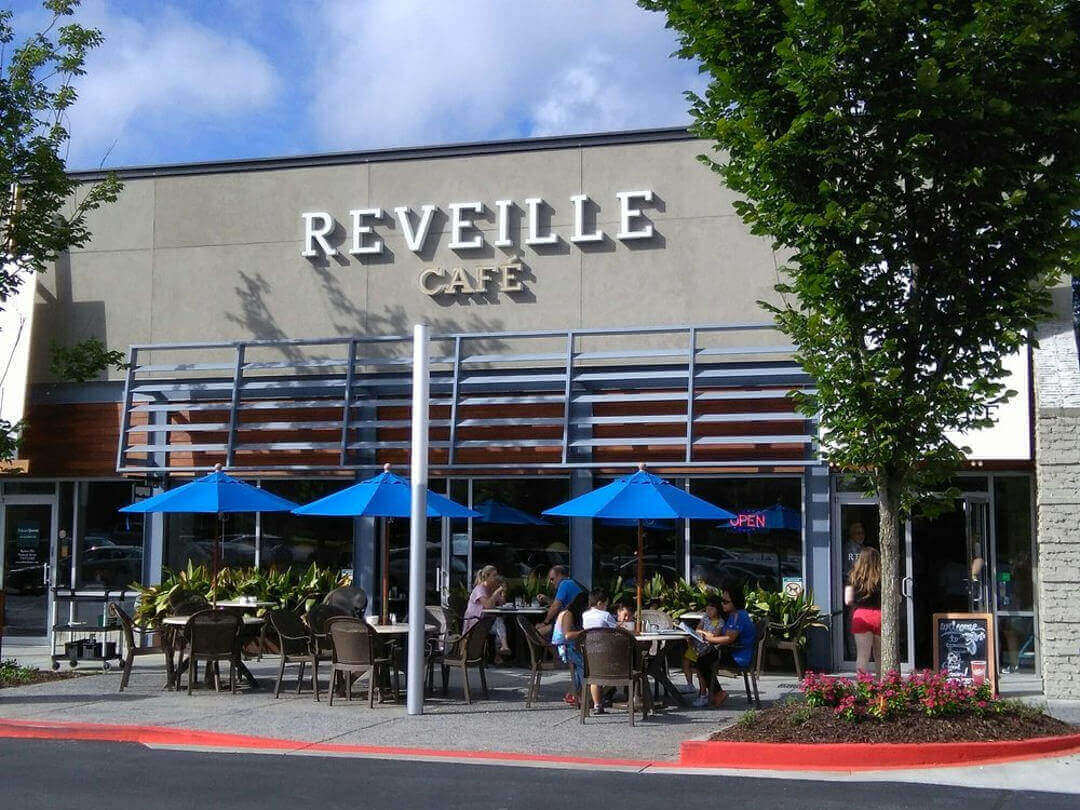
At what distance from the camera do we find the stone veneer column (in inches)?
582

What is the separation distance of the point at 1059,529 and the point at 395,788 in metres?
9.04

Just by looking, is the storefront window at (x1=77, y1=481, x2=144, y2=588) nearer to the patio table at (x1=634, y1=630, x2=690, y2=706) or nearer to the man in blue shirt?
the man in blue shirt

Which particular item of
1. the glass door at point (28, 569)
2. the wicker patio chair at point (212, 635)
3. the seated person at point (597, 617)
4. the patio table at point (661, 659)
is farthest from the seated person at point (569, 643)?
the glass door at point (28, 569)

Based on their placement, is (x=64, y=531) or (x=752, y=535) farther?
(x=64, y=531)

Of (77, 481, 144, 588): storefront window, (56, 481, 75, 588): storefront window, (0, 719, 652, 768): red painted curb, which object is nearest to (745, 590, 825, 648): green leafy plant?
(0, 719, 652, 768): red painted curb

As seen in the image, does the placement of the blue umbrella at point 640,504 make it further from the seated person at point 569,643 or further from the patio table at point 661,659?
the seated person at point 569,643

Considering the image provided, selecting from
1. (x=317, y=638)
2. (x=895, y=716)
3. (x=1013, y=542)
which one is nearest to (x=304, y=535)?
(x=317, y=638)

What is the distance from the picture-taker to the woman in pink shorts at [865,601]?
15250 mm

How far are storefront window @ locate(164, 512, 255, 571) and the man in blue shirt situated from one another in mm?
5490

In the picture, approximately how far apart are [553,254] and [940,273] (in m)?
8.25

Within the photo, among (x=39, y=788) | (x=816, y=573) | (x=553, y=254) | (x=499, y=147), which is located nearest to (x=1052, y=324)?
(x=816, y=573)

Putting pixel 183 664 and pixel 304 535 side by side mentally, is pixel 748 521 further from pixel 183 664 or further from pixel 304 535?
pixel 183 664

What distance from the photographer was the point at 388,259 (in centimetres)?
2020

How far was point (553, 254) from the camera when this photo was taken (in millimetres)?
19422
